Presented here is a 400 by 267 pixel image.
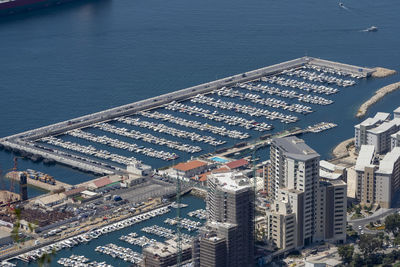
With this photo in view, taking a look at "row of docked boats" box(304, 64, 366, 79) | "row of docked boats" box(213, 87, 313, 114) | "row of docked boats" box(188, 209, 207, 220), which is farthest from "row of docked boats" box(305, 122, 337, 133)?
"row of docked boats" box(188, 209, 207, 220)

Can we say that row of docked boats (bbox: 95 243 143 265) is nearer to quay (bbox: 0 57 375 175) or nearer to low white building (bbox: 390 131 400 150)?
quay (bbox: 0 57 375 175)

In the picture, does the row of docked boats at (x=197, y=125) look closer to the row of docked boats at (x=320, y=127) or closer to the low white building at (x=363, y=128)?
the row of docked boats at (x=320, y=127)

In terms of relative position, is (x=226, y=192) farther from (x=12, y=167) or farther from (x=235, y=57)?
(x=235, y=57)

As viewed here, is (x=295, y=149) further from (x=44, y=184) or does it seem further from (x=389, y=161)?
(x=44, y=184)

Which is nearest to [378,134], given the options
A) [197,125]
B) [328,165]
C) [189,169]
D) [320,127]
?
[328,165]

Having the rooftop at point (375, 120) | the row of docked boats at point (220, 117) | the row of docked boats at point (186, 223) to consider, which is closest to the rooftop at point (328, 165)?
the rooftop at point (375, 120)

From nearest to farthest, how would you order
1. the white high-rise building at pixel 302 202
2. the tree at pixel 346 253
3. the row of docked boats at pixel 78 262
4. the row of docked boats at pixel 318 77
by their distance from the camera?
the tree at pixel 346 253 → the row of docked boats at pixel 78 262 → the white high-rise building at pixel 302 202 → the row of docked boats at pixel 318 77

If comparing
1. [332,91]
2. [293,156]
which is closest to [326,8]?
[332,91]
